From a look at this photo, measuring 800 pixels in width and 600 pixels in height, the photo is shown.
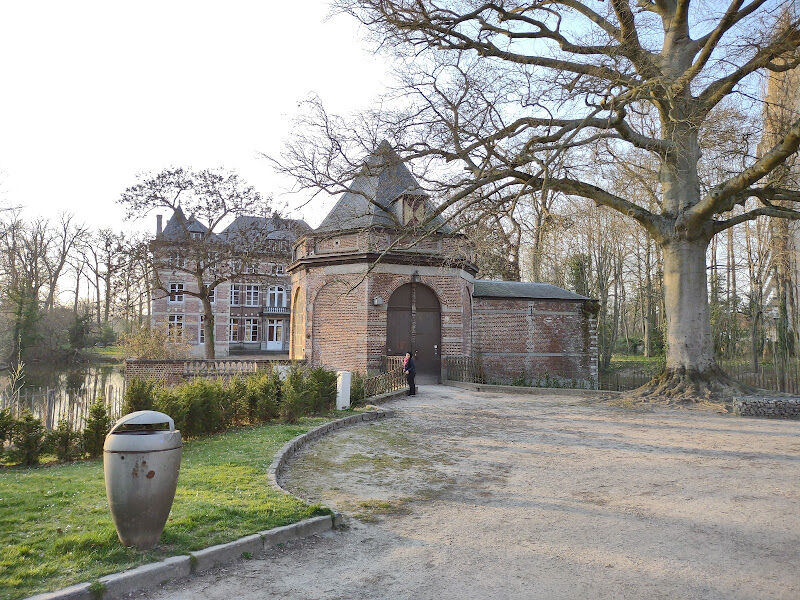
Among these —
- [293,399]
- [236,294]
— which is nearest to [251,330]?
[236,294]

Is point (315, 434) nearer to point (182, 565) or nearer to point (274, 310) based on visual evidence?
point (182, 565)

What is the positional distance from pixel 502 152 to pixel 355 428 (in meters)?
7.16

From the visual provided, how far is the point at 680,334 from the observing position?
13211 mm

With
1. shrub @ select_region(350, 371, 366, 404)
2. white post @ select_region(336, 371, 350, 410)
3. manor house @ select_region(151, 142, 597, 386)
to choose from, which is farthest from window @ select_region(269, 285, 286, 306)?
white post @ select_region(336, 371, 350, 410)

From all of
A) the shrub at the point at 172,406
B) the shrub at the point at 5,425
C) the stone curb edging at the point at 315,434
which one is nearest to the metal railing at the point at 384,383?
the stone curb edging at the point at 315,434

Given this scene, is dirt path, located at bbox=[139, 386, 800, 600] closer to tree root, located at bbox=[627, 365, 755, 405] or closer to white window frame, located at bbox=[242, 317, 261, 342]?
tree root, located at bbox=[627, 365, 755, 405]

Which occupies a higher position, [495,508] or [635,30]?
[635,30]

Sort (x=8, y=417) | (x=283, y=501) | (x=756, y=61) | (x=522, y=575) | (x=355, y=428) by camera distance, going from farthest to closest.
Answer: (x=756, y=61) < (x=355, y=428) < (x=8, y=417) < (x=283, y=501) < (x=522, y=575)

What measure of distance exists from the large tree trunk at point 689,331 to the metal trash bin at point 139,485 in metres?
12.2

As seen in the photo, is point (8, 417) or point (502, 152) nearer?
point (8, 417)

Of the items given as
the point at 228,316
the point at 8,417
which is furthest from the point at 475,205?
the point at 228,316

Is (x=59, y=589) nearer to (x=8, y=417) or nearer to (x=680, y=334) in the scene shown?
(x=8, y=417)

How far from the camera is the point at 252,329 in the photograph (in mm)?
50094

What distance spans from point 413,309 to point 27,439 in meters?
14.0
